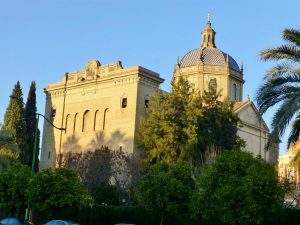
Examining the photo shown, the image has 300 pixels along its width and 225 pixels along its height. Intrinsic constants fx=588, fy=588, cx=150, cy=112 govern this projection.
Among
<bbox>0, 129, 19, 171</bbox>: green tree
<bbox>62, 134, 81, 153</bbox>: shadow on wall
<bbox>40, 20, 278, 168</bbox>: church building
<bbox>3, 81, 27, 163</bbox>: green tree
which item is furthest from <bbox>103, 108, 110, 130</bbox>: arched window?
<bbox>0, 129, 19, 171</bbox>: green tree

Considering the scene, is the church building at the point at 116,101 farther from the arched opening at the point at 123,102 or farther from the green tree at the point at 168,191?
the green tree at the point at 168,191

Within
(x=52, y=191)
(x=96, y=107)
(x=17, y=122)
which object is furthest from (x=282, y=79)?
(x=96, y=107)

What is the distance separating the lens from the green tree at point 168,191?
2817cm

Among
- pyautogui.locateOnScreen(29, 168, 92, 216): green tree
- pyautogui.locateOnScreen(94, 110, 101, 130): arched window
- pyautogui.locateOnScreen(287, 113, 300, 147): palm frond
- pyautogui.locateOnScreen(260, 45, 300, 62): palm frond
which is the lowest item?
pyautogui.locateOnScreen(29, 168, 92, 216): green tree

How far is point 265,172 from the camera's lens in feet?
77.7

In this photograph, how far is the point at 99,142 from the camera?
5491cm

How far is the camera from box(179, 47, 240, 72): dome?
6650cm

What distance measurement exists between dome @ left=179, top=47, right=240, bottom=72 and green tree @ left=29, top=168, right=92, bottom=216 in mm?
37953

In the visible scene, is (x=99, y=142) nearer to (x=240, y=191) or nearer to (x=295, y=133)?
(x=240, y=191)

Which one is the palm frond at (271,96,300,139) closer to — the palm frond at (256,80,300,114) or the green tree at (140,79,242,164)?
the palm frond at (256,80,300,114)

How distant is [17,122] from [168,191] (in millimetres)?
23269

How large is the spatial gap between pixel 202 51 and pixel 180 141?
2480 centimetres

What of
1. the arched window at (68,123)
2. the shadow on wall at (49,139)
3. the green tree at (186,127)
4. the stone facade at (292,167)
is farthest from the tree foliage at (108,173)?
the shadow on wall at (49,139)

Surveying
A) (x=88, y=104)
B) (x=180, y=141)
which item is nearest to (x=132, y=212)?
(x=180, y=141)
